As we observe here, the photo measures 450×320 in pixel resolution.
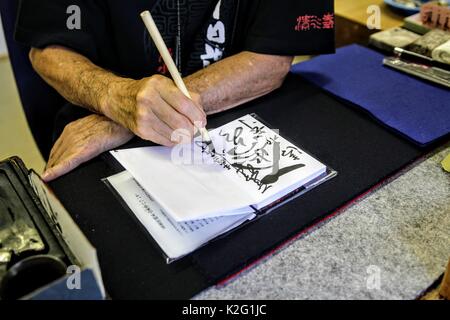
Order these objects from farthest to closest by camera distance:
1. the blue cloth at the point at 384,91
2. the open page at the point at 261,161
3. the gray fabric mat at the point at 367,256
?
1. the blue cloth at the point at 384,91
2. the open page at the point at 261,161
3. the gray fabric mat at the point at 367,256

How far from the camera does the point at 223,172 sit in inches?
24.4

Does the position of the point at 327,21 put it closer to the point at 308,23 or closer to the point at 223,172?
the point at 308,23

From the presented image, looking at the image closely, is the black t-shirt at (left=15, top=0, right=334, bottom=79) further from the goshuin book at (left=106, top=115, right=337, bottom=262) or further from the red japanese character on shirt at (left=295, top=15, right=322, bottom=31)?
the goshuin book at (left=106, top=115, right=337, bottom=262)

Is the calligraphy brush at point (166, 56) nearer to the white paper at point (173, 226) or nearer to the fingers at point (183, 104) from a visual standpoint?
the fingers at point (183, 104)

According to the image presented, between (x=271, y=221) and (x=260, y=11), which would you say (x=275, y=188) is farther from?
(x=260, y=11)

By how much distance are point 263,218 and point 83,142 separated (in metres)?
0.32

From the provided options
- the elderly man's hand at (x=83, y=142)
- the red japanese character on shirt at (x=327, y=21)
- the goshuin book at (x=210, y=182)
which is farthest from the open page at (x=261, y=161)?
the red japanese character on shirt at (x=327, y=21)

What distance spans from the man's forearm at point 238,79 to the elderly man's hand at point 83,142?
0.16m

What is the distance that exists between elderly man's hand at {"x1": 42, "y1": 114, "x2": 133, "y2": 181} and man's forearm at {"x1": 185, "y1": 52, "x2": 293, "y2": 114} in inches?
6.5

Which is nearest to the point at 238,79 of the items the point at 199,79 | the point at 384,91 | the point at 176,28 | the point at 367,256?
the point at 199,79

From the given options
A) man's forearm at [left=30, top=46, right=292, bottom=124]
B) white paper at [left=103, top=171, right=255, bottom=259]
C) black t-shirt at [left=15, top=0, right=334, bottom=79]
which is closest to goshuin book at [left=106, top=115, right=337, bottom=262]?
white paper at [left=103, top=171, right=255, bottom=259]

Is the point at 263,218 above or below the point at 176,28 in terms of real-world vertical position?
below

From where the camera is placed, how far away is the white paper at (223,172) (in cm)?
55

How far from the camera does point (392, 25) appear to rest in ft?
3.92
